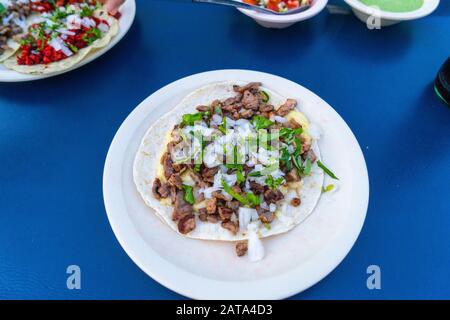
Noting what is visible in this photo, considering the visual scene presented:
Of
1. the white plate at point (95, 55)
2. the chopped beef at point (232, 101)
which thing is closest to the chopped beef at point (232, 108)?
the chopped beef at point (232, 101)

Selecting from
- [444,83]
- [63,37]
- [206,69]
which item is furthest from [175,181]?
[444,83]

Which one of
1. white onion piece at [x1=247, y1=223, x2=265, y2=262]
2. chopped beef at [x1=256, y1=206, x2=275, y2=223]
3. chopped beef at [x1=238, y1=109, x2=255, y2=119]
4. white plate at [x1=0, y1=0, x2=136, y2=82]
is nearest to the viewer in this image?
white onion piece at [x1=247, y1=223, x2=265, y2=262]

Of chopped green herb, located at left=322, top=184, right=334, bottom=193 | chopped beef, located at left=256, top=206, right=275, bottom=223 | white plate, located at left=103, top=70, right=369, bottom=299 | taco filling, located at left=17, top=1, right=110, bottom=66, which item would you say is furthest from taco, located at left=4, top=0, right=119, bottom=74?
chopped green herb, located at left=322, top=184, right=334, bottom=193

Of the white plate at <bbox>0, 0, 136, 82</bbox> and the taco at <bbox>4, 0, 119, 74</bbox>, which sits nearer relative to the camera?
the white plate at <bbox>0, 0, 136, 82</bbox>

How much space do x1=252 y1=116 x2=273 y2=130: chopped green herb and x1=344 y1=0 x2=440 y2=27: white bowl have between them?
4.16 feet

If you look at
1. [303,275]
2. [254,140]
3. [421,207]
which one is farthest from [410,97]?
[303,275]

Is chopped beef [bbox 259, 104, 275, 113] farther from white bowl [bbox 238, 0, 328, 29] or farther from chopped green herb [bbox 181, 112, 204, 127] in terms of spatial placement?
white bowl [bbox 238, 0, 328, 29]

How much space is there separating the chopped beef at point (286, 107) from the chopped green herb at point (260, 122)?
0.37ft

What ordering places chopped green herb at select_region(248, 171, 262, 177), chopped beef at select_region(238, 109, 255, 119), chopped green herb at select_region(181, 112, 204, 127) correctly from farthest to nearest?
chopped beef at select_region(238, 109, 255, 119) < chopped green herb at select_region(181, 112, 204, 127) < chopped green herb at select_region(248, 171, 262, 177)

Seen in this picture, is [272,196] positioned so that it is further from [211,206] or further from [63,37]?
A: [63,37]

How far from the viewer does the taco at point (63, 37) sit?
7.58 feet

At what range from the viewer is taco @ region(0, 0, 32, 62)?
2510 mm

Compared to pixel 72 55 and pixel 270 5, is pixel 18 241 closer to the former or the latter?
pixel 72 55

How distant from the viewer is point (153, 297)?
164 cm
